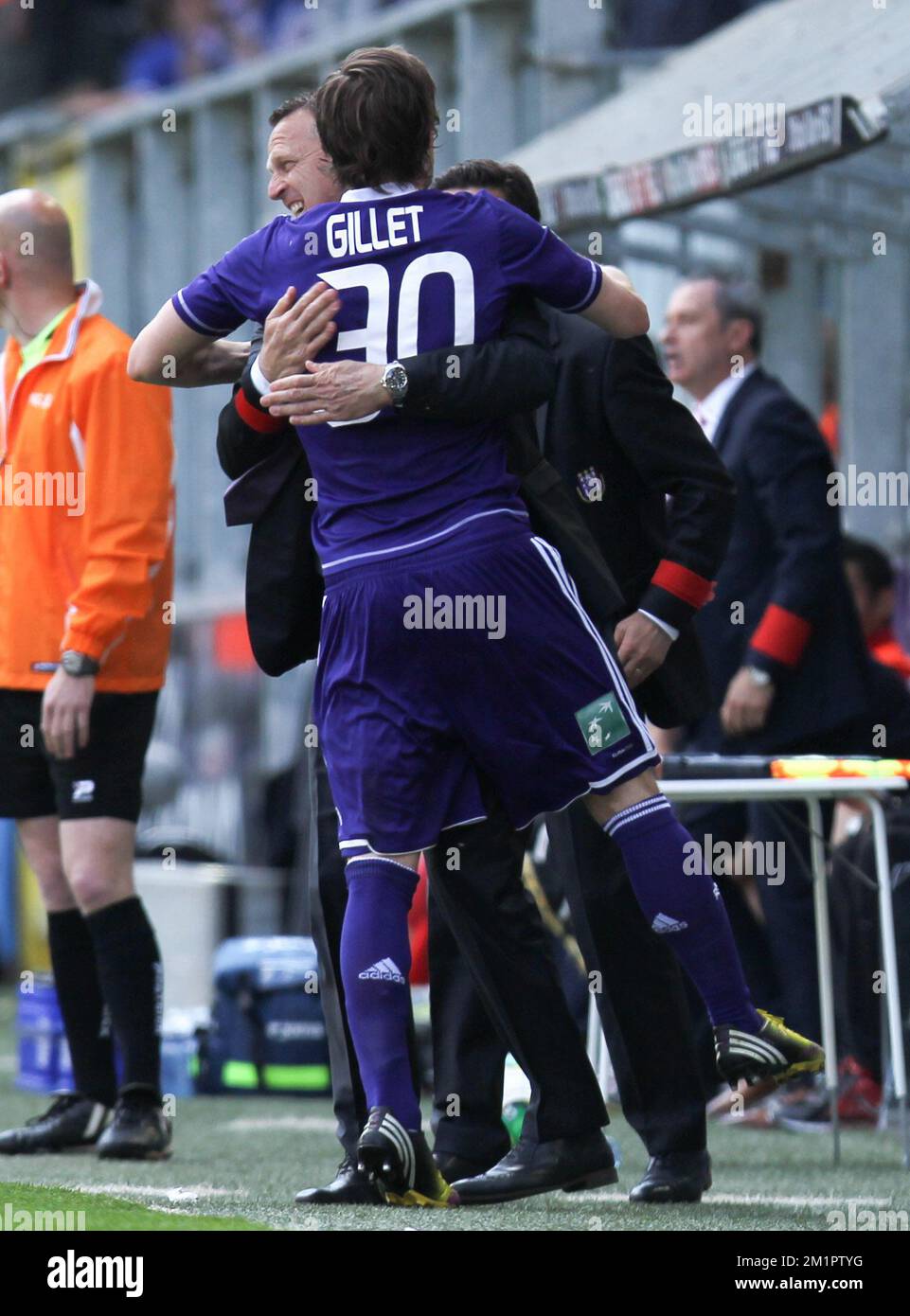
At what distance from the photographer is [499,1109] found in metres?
4.86

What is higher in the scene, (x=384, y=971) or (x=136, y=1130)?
(x=384, y=971)

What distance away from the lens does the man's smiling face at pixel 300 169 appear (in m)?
4.51

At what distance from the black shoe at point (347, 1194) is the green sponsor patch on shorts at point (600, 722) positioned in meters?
0.82

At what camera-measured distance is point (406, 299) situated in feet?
13.4

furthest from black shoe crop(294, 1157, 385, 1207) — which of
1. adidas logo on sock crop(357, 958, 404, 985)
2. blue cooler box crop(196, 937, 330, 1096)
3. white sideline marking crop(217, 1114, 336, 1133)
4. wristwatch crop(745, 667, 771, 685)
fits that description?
blue cooler box crop(196, 937, 330, 1096)

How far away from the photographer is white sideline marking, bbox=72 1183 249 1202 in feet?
14.7

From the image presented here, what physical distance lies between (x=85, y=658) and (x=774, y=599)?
1.96 metres

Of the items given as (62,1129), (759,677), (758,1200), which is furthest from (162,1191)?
(759,677)

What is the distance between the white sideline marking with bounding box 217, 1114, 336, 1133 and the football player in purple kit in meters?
2.50

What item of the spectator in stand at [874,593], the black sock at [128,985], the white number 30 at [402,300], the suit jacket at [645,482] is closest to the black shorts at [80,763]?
the black sock at [128,985]

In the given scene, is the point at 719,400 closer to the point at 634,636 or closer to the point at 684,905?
the point at 634,636

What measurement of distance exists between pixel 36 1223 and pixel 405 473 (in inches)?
51.3

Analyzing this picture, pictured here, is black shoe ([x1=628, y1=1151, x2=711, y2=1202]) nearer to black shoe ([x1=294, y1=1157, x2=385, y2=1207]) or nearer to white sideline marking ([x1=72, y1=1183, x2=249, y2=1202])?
black shoe ([x1=294, y1=1157, x2=385, y2=1207])
